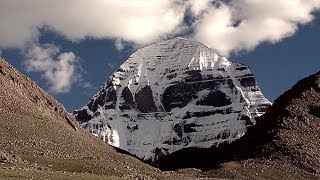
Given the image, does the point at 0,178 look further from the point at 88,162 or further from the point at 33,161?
the point at 88,162

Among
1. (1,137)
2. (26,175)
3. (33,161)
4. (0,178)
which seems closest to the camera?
(0,178)

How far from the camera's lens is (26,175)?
10969 cm

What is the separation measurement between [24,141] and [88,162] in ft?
86.8

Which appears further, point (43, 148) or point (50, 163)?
point (43, 148)

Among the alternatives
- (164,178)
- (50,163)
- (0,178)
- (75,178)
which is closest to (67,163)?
(50,163)

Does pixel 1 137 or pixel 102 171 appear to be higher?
pixel 1 137

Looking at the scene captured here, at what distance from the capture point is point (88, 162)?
181m

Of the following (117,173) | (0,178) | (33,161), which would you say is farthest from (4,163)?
(0,178)

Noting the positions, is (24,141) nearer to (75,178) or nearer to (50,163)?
(50,163)

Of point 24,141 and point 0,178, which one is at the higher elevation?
point 24,141

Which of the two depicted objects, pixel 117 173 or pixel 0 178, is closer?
pixel 0 178

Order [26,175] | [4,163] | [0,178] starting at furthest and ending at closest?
[4,163] < [26,175] < [0,178]

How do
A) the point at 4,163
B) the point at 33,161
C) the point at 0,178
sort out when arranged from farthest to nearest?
the point at 33,161
the point at 4,163
the point at 0,178

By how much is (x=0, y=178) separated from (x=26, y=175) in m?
12.9
